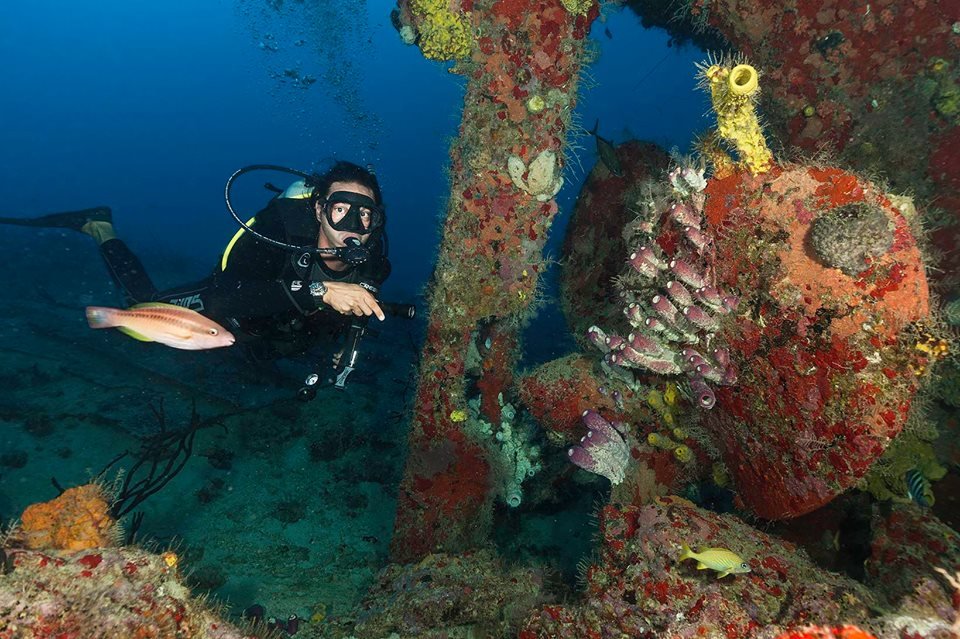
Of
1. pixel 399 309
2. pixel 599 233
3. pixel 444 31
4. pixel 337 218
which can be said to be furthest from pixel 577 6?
pixel 399 309

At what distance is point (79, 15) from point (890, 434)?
547ft

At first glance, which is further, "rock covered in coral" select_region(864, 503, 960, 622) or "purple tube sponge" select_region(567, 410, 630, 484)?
"purple tube sponge" select_region(567, 410, 630, 484)

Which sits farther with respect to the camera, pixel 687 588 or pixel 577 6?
pixel 577 6

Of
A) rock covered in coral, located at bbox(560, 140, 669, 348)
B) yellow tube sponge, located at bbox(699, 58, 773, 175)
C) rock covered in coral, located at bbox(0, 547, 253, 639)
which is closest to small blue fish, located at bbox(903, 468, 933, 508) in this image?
yellow tube sponge, located at bbox(699, 58, 773, 175)

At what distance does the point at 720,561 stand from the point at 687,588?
0.25m

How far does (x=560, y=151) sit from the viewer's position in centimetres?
455

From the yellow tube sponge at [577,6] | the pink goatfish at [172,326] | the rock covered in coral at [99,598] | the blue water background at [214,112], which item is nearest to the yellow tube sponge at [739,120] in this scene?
the yellow tube sponge at [577,6]

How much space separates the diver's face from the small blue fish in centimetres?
503

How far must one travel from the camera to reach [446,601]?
3648 millimetres

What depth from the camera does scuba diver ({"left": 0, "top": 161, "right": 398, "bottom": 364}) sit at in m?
4.68

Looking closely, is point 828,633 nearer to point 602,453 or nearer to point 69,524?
point 602,453

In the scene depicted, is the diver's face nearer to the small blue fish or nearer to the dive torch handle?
the dive torch handle

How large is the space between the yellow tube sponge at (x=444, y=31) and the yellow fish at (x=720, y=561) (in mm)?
4425

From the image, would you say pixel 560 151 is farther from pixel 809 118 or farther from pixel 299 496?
pixel 299 496
